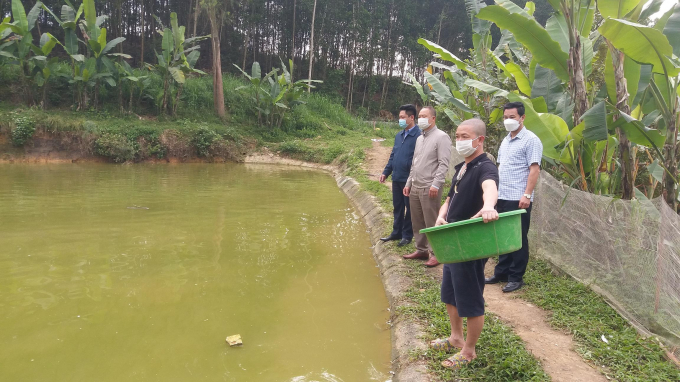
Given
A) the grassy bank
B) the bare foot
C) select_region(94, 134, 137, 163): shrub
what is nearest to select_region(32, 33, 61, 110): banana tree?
the grassy bank

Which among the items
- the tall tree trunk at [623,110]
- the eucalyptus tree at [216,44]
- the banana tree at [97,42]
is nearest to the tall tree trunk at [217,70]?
the eucalyptus tree at [216,44]

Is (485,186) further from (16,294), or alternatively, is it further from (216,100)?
(216,100)

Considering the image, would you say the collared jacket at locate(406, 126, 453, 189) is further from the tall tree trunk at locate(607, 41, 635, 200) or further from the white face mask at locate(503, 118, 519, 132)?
the tall tree trunk at locate(607, 41, 635, 200)

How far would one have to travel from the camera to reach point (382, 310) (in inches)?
169

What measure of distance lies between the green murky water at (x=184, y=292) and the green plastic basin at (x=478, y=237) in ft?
4.12

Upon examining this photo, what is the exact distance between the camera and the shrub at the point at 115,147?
1527cm

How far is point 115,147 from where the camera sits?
15.3 meters

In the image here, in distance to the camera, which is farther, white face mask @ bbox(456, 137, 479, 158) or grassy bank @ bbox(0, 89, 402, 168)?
grassy bank @ bbox(0, 89, 402, 168)

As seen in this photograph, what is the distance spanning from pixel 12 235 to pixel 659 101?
772cm

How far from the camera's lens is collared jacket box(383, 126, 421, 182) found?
18.4 ft

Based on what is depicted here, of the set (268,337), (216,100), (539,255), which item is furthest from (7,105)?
(539,255)

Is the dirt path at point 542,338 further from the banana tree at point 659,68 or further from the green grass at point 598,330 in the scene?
the banana tree at point 659,68

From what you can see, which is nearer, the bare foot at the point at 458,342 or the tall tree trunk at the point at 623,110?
the bare foot at the point at 458,342

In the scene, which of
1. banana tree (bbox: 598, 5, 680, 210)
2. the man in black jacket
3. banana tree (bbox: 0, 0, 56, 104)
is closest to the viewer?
banana tree (bbox: 598, 5, 680, 210)
